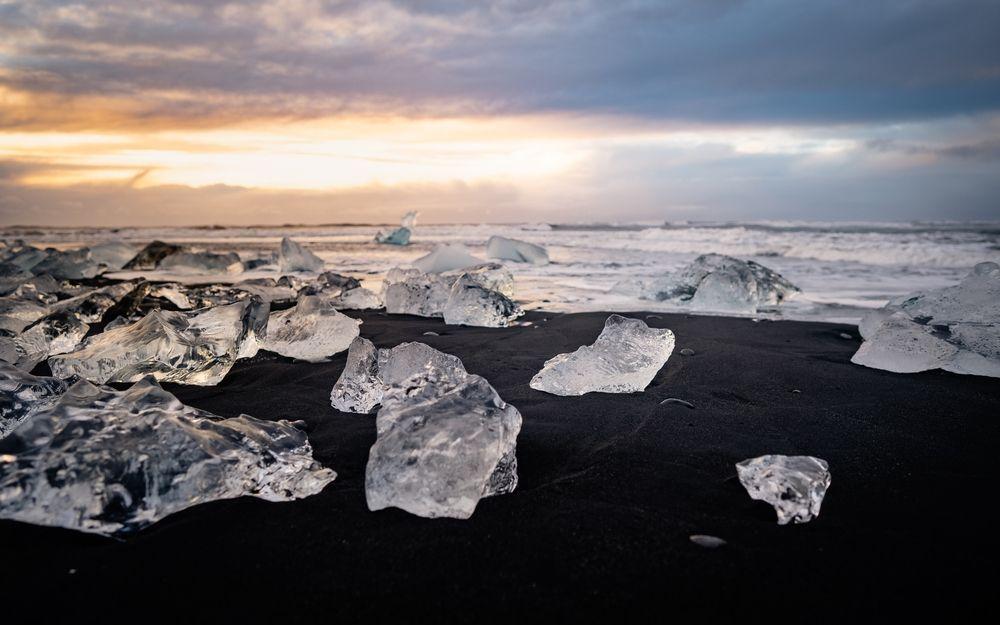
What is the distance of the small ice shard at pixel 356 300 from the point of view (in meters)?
5.04

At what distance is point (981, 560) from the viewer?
120 cm

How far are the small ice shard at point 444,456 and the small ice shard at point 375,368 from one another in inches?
14.4

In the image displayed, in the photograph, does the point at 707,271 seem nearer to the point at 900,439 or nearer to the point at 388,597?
the point at 900,439

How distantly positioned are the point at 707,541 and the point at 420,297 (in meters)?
3.52

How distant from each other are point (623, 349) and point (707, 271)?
3.07 metres

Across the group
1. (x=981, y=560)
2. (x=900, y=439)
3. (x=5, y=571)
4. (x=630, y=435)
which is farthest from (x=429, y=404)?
(x=900, y=439)

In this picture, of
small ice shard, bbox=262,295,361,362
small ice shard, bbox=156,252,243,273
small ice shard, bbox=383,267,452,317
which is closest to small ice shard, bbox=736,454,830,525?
small ice shard, bbox=262,295,361,362

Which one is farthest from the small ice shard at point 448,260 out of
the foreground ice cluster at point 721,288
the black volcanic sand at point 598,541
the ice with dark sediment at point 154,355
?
the black volcanic sand at point 598,541

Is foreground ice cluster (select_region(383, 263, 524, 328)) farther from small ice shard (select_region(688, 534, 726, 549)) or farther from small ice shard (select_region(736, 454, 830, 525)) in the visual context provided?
small ice shard (select_region(688, 534, 726, 549))

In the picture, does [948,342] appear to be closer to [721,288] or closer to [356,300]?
[721,288]

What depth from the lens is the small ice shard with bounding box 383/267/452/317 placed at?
446cm

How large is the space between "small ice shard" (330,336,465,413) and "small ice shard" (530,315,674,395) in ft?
1.80

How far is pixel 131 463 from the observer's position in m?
1.41

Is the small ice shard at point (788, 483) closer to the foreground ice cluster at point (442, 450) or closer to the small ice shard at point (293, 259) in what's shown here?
the foreground ice cluster at point (442, 450)
